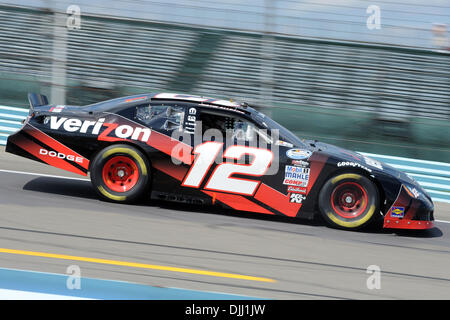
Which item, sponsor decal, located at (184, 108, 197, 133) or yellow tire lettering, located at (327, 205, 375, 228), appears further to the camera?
sponsor decal, located at (184, 108, 197, 133)

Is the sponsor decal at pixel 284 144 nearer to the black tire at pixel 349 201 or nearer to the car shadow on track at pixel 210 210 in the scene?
the black tire at pixel 349 201

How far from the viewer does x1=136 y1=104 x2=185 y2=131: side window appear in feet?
22.3

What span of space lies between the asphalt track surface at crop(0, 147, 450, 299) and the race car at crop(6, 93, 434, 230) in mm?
277

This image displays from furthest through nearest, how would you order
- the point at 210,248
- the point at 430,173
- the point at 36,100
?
the point at 430,173, the point at 36,100, the point at 210,248

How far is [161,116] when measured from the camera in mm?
6840

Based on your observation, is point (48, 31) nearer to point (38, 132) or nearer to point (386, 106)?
point (38, 132)

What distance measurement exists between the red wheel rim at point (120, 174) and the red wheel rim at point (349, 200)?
2483mm

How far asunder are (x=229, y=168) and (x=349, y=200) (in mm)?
1543

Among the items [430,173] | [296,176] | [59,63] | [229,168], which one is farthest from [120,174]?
[430,173]

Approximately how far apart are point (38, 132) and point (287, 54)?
1023cm

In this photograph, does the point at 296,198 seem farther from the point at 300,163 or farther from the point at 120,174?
the point at 120,174

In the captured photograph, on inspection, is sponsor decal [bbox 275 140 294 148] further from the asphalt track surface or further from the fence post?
the fence post

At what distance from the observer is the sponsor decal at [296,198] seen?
661 centimetres

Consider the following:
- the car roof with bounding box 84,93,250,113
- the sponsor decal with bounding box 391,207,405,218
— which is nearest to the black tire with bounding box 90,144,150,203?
the car roof with bounding box 84,93,250,113
